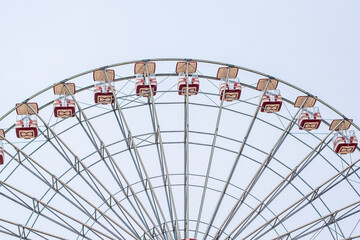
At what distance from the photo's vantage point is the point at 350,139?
101 feet

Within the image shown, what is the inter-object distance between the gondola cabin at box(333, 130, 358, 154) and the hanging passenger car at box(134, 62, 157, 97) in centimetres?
971

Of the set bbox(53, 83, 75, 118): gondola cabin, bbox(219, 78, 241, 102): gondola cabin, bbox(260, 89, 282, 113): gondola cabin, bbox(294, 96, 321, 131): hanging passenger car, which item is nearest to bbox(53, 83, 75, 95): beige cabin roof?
bbox(53, 83, 75, 118): gondola cabin

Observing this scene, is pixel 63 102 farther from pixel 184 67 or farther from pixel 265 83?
pixel 265 83

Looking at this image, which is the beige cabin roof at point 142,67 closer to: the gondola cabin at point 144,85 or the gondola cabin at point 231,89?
the gondola cabin at point 144,85

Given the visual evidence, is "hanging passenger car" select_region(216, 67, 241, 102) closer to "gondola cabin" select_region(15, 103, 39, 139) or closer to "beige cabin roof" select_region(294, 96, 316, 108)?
"beige cabin roof" select_region(294, 96, 316, 108)

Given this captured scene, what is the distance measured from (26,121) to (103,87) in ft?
13.9

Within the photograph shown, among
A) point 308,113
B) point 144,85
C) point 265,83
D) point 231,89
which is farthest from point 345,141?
point 144,85

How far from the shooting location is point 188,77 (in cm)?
3162

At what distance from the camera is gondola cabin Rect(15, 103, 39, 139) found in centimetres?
2975

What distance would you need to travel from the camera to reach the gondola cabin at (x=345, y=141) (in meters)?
30.6

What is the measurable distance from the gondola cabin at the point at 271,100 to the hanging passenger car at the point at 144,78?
5.72m

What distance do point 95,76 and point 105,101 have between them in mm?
1381


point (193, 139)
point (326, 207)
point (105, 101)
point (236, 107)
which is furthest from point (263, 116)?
point (105, 101)

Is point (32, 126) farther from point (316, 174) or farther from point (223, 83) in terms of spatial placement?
point (316, 174)
